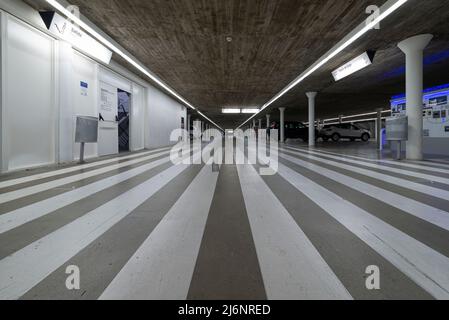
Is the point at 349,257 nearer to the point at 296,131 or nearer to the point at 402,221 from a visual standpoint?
the point at 402,221

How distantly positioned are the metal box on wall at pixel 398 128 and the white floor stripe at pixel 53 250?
850 cm

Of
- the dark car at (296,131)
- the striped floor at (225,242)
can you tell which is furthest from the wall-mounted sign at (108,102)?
the dark car at (296,131)

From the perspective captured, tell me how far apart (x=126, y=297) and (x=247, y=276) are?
70 cm

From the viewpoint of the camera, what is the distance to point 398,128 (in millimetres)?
8203

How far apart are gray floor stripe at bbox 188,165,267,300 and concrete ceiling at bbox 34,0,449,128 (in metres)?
5.34

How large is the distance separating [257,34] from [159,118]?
10.5 metres

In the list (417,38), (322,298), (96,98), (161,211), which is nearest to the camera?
(322,298)

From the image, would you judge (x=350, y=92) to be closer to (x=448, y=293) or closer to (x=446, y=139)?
(x=446, y=139)

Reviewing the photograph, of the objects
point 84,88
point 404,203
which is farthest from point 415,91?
point 84,88

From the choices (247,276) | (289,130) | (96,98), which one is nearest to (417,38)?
(247,276)

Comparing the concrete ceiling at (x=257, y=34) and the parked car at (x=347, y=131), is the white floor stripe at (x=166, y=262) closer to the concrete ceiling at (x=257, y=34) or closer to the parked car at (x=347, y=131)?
the concrete ceiling at (x=257, y=34)

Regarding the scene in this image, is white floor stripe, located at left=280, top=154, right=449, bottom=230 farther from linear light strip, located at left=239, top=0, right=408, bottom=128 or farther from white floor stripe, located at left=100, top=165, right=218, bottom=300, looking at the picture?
linear light strip, located at left=239, top=0, right=408, bottom=128

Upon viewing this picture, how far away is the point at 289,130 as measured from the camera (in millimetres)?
24453

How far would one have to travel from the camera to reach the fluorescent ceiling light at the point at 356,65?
9031 millimetres
